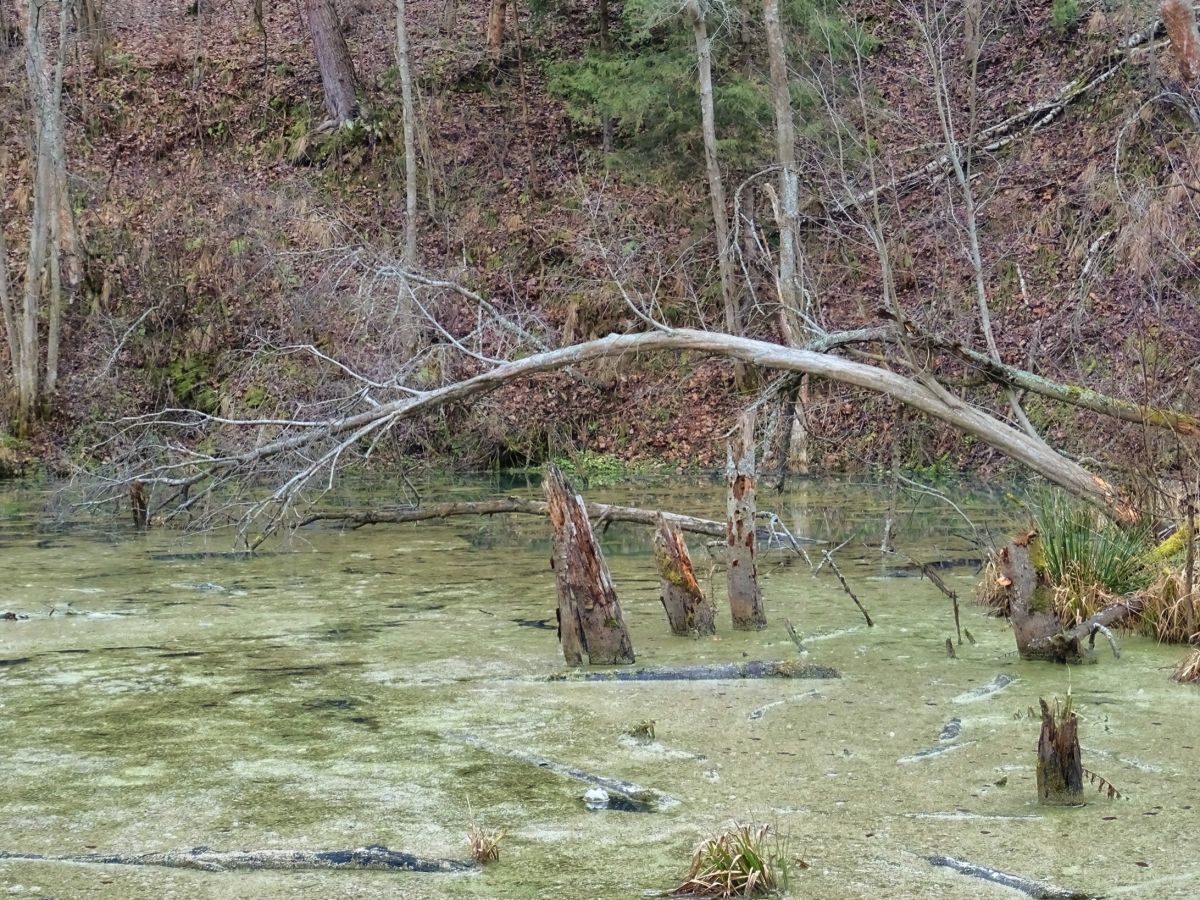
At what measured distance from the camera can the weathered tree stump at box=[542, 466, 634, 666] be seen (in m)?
6.21

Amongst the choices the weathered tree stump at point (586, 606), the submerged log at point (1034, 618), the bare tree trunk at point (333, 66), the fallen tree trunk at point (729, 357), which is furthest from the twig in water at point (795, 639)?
the bare tree trunk at point (333, 66)

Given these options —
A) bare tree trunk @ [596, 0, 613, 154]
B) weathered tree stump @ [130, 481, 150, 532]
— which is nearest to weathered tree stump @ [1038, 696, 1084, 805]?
weathered tree stump @ [130, 481, 150, 532]

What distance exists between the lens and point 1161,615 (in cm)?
645

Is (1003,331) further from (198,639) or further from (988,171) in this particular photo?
(198,639)

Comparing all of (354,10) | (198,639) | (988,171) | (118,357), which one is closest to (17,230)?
(118,357)

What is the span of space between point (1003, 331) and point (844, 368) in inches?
304

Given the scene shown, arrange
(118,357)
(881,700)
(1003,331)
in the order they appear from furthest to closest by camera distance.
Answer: (118,357), (1003,331), (881,700)

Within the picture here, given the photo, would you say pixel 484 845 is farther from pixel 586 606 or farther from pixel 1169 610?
pixel 1169 610

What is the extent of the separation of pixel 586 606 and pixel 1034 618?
6.44 ft

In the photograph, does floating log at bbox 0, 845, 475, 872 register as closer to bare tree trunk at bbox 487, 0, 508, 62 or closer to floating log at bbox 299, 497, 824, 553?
floating log at bbox 299, 497, 824, 553

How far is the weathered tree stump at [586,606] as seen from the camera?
621cm

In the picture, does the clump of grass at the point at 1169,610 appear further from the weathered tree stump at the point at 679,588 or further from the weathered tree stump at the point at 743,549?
the weathered tree stump at the point at 679,588

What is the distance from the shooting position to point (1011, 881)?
3.42 meters

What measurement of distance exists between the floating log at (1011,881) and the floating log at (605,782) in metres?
0.89
